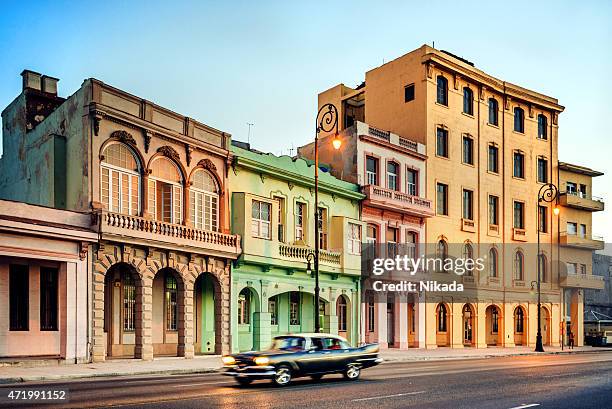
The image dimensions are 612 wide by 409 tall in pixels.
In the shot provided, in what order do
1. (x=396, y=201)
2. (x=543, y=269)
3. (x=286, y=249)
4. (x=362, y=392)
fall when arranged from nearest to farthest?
(x=362, y=392)
(x=286, y=249)
(x=396, y=201)
(x=543, y=269)

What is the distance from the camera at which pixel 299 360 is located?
1872 centimetres

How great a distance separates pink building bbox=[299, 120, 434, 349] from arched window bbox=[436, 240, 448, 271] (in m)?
2.09

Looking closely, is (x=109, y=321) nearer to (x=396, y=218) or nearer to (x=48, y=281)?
(x=48, y=281)

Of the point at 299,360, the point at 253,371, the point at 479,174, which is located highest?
the point at 479,174

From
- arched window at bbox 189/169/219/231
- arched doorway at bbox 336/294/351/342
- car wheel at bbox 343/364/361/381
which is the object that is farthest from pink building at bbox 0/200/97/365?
arched doorway at bbox 336/294/351/342

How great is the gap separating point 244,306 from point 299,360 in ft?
56.6

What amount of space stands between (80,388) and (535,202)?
150ft

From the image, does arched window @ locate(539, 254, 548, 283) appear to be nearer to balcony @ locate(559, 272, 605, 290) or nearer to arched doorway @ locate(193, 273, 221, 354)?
balcony @ locate(559, 272, 605, 290)

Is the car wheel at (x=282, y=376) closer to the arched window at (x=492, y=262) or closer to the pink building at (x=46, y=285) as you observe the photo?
the pink building at (x=46, y=285)

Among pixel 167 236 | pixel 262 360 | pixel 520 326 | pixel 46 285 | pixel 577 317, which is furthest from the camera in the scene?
pixel 577 317

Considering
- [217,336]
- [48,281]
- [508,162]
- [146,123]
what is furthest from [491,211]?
[48,281]

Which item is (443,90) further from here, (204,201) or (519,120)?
(204,201)

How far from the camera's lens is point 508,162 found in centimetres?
5447

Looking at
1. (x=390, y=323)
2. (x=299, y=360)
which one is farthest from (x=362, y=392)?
(x=390, y=323)
